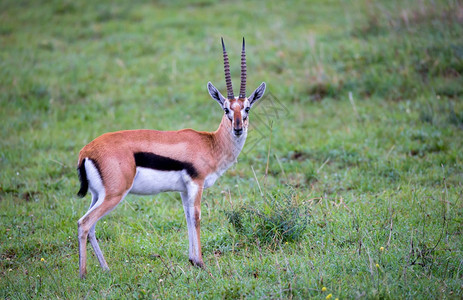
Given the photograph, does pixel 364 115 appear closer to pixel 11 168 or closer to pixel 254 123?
pixel 254 123

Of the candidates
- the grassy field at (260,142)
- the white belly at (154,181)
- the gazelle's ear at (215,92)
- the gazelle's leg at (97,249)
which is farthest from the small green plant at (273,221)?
the gazelle's leg at (97,249)

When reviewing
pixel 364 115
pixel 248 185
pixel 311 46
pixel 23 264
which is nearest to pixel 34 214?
pixel 23 264

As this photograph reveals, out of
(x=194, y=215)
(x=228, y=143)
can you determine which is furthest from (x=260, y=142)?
(x=194, y=215)

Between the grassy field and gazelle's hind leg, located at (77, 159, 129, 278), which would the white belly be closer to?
gazelle's hind leg, located at (77, 159, 129, 278)

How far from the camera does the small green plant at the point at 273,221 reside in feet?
17.5

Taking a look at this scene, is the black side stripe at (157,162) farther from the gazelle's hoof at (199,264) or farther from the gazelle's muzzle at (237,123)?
the gazelle's hoof at (199,264)

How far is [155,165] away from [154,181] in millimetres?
162

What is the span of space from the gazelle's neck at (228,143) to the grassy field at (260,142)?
591 mm

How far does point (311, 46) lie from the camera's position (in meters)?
11.4

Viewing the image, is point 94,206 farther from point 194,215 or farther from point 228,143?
point 228,143

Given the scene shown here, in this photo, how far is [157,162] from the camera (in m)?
5.06

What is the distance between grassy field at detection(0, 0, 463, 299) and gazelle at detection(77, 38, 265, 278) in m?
0.48

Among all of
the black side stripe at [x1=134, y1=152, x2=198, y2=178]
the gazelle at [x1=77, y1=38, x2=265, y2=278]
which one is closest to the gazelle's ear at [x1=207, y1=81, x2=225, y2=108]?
the gazelle at [x1=77, y1=38, x2=265, y2=278]

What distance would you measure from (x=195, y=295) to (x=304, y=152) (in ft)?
13.3
